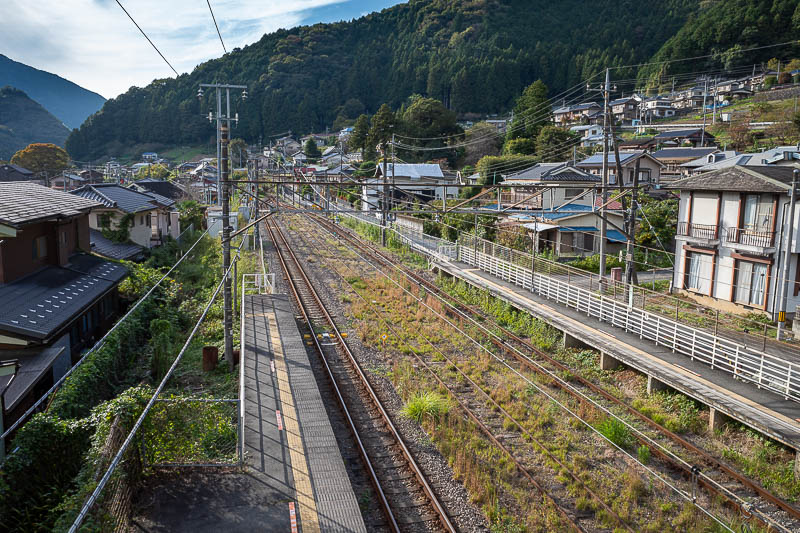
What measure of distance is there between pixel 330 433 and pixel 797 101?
172 ft

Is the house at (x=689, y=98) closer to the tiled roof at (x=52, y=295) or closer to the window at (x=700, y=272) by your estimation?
the window at (x=700, y=272)

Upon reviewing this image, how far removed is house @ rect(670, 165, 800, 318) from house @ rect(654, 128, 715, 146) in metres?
31.0

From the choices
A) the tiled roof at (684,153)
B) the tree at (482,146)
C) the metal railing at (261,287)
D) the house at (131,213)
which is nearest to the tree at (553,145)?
the tiled roof at (684,153)

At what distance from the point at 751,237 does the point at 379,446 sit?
13070mm

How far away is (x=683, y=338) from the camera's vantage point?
11.2 m

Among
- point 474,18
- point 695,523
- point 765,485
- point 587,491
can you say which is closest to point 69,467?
point 587,491

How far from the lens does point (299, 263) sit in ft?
79.8

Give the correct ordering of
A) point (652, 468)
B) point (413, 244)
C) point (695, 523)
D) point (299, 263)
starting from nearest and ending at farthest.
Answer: point (695, 523) → point (652, 468) → point (299, 263) → point (413, 244)

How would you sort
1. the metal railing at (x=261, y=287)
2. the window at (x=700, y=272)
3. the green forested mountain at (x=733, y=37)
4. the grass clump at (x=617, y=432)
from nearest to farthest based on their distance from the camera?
the grass clump at (x=617, y=432) < the window at (x=700, y=272) < the metal railing at (x=261, y=287) < the green forested mountain at (x=733, y=37)

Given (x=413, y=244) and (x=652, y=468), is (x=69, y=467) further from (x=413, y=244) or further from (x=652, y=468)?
(x=413, y=244)

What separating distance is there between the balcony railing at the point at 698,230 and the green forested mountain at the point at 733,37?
203 feet

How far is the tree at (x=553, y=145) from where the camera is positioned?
1764 inches

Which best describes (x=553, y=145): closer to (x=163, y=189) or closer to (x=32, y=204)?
(x=163, y=189)

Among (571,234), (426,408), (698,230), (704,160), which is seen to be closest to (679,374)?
(426,408)
